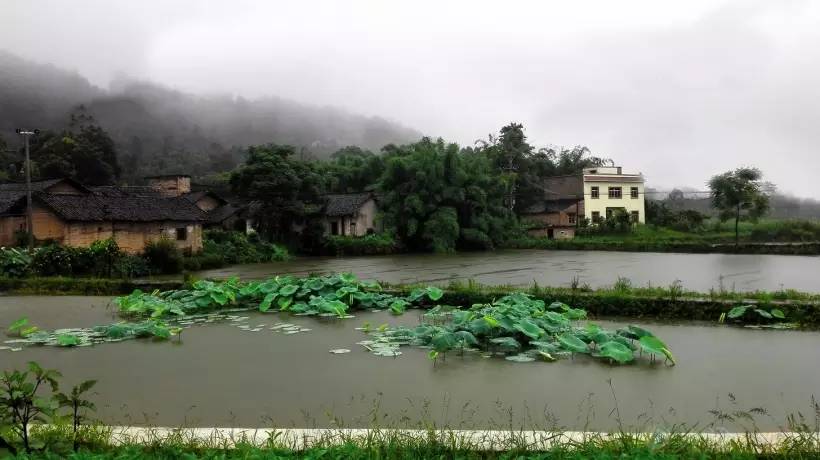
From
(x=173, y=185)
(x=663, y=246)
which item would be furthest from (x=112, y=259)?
(x=663, y=246)

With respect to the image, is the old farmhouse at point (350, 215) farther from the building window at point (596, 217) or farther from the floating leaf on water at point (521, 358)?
the floating leaf on water at point (521, 358)

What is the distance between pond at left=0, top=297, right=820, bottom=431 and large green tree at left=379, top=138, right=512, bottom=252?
25.5 meters

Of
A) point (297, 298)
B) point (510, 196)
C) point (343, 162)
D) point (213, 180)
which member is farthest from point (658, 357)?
point (213, 180)

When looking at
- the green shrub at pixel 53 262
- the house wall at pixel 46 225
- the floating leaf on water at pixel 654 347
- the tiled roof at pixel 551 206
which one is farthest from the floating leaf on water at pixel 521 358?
the tiled roof at pixel 551 206

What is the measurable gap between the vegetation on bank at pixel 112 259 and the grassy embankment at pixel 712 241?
697 inches

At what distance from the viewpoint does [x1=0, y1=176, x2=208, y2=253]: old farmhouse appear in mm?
22219

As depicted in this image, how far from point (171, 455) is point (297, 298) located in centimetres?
796

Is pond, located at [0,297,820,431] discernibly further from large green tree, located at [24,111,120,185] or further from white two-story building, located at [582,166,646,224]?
large green tree, located at [24,111,120,185]

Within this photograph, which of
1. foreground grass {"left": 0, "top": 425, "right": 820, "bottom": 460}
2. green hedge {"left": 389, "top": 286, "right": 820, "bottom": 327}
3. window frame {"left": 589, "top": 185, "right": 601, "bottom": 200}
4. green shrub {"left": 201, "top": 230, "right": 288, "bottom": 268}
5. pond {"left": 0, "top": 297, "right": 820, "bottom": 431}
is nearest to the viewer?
foreground grass {"left": 0, "top": 425, "right": 820, "bottom": 460}

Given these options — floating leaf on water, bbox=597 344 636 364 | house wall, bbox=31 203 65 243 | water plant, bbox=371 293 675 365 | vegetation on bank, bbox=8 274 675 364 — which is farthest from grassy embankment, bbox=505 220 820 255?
floating leaf on water, bbox=597 344 636 364

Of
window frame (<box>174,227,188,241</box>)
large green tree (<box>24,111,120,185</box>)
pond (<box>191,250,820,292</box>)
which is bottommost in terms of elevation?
pond (<box>191,250,820,292</box>)

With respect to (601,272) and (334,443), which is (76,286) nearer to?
(334,443)

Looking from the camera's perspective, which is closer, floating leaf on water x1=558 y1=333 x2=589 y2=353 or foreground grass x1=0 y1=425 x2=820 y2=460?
foreground grass x1=0 y1=425 x2=820 y2=460

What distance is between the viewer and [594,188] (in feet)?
143
